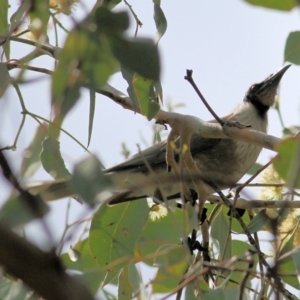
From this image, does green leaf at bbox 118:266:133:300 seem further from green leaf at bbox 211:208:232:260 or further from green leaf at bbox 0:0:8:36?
green leaf at bbox 0:0:8:36

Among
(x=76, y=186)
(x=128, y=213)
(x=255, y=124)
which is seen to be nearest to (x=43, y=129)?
(x=128, y=213)

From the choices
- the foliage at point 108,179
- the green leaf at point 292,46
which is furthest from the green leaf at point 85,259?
Answer: the green leaf at point 292,46

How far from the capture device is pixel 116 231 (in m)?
1.92

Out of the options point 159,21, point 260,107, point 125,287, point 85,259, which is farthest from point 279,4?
point 260,107

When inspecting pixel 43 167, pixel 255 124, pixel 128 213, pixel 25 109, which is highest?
pixel 25 109

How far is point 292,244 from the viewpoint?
5.78 feet

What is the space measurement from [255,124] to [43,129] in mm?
2078

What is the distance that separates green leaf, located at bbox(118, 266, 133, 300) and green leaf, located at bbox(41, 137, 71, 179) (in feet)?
1.11

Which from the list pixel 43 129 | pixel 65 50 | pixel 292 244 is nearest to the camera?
pixel 65 50

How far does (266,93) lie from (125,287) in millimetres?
2081

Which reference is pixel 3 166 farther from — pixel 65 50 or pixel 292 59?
pixel 292 59

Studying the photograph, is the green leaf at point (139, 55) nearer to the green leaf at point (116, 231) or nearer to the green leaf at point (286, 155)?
the green leaf at point (286, 155)

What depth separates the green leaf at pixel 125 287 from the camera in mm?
1795

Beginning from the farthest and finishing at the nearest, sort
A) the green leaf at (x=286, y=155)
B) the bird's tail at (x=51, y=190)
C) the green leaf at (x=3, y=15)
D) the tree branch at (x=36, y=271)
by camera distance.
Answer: the green leaf at (x=3, y=15), the bird's tail at (x=51, y=190), the green leaf at (x=286, y=155), the tree branch at (x=36, y=271)
